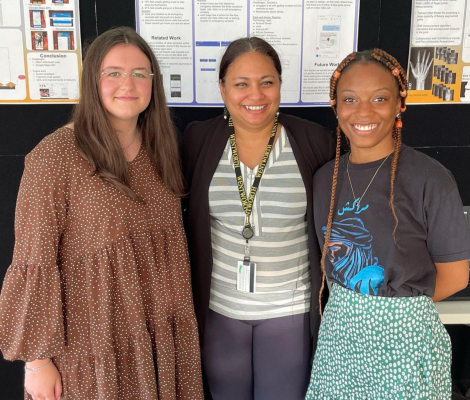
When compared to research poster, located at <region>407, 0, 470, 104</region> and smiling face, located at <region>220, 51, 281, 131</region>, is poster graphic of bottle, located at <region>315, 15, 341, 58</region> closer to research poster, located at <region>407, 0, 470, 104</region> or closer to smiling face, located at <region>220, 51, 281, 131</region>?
research poster, located at <region>407, 0, 470, 104</region>

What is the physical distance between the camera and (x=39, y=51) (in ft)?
7.03

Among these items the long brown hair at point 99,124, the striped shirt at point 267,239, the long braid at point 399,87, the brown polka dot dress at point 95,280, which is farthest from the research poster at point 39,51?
the long braid at point 399,87

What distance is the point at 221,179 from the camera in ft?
5.78

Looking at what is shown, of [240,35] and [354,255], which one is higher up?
[240,35]

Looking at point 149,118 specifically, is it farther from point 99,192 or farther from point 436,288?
point 436,288

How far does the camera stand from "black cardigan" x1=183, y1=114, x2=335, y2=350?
5.74 feet

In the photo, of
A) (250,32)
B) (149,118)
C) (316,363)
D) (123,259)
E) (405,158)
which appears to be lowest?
(316,363)

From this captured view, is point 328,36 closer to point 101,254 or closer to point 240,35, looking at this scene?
point 240,35

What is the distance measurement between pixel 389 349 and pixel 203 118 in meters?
1.39

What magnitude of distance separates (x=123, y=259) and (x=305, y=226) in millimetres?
712

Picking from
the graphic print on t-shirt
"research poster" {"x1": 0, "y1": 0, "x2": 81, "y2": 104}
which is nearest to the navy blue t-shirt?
the graphic print on t-shirt

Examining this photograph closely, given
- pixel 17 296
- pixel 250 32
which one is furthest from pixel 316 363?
pixel 250 32

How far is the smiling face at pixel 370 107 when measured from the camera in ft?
4.98

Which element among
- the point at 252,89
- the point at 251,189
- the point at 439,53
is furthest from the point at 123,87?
the point at 439,53
